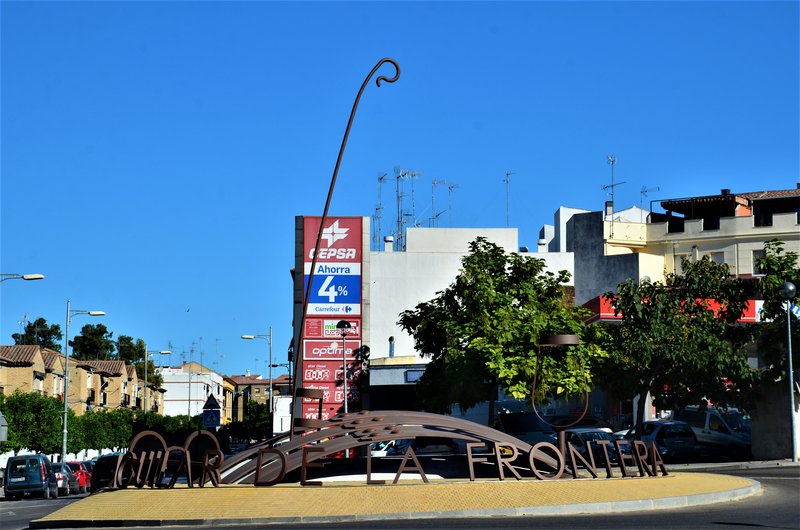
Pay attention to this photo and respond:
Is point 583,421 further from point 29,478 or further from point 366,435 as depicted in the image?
point 366,435

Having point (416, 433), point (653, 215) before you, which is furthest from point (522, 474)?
point (653, 215)

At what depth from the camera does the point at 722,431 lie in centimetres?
4084

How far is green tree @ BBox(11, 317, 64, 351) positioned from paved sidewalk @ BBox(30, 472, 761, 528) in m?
109

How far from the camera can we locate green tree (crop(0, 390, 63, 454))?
65.9 metres

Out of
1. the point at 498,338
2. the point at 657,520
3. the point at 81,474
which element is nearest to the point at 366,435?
the point at 657,520

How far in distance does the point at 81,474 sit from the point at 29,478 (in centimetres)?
709

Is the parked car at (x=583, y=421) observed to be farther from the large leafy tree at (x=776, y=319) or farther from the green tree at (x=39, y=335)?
the green tree at (x=39, y=335)

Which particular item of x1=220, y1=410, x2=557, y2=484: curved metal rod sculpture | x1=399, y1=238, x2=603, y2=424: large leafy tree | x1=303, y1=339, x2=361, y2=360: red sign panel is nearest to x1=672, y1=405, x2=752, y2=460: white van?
x1=399, y1=238, x2=603, y2=424: large leafy tree

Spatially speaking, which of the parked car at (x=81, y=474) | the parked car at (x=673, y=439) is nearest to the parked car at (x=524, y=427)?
the parked car at (x=673, y=439)

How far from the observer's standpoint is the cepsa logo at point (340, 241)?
1842 inches

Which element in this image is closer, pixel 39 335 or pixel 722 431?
pixel 722 431

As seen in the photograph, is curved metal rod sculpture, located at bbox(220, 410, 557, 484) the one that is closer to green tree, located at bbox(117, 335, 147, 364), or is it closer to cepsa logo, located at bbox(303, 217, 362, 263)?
cepsa logo, located at bbox(303, 217, 362, 263)

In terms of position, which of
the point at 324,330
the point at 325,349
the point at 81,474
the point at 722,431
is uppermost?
the point at 324,330

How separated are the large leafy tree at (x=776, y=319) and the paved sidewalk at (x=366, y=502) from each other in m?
16.8
